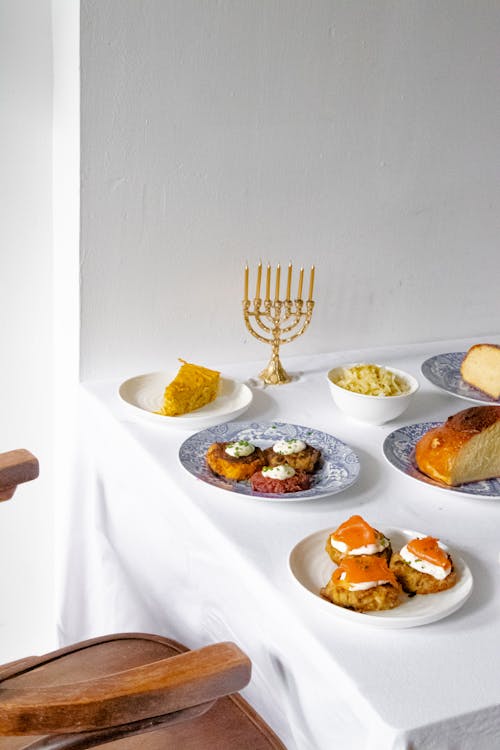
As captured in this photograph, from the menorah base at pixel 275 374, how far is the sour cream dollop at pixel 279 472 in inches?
16.1

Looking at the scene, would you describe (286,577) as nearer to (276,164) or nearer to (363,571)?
(363,571)

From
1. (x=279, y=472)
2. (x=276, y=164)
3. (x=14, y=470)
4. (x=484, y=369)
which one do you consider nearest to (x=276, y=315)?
(x=276, y=164)

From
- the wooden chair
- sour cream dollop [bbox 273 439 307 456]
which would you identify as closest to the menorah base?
sour cream dollop [bbox 273 439 307 456]

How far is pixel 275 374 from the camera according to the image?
1.49m

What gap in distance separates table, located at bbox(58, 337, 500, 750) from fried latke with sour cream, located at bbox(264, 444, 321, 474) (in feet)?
0.19

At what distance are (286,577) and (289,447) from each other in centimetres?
26

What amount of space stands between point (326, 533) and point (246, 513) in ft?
0.38

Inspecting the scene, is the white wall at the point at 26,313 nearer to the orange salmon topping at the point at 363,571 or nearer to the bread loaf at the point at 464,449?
the bread loaf at the point at 464,449

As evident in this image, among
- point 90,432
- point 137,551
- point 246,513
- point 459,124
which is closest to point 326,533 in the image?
point 246,513

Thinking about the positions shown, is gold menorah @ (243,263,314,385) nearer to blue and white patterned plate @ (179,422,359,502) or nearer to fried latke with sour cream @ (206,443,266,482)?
blue and white patterned plate @ (179,422,359,502)

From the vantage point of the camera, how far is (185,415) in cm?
130

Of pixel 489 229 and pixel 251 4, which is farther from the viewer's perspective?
pixel 489 229

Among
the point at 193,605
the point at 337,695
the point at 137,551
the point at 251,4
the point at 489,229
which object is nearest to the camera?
the point at 337,695

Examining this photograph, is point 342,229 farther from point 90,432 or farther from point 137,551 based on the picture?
point 137,551
